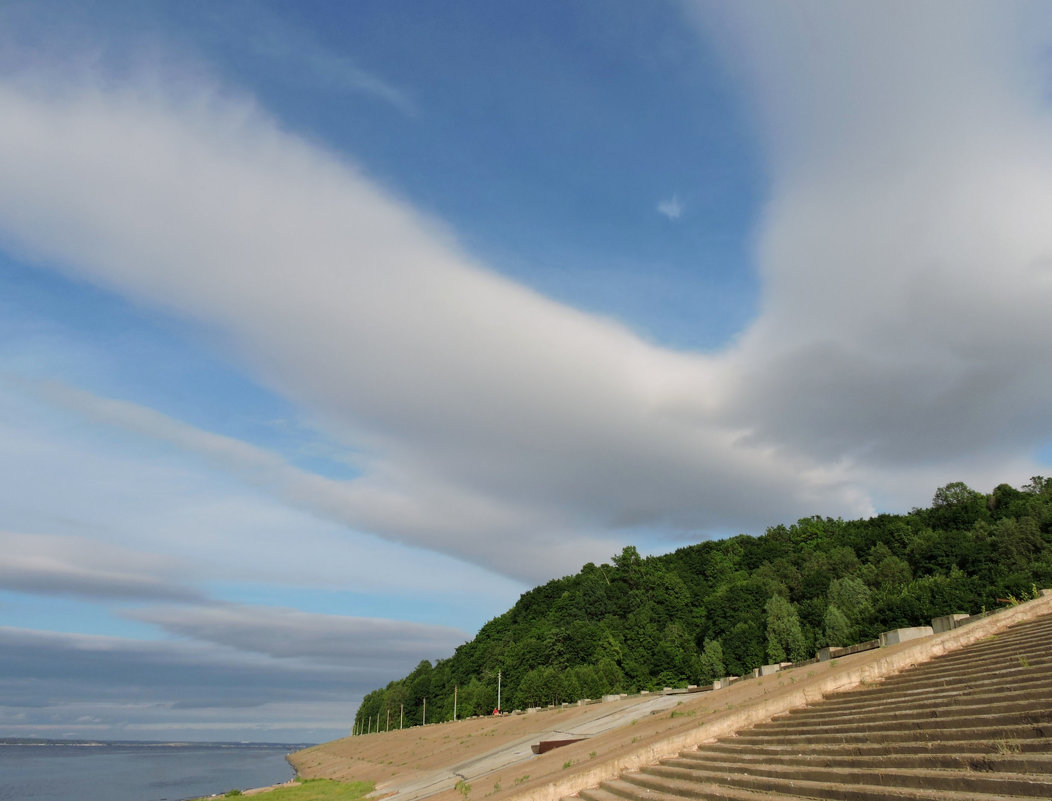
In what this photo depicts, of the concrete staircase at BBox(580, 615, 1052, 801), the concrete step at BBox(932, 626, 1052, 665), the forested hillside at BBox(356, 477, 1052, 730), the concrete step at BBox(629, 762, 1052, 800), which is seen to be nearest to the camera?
the concrete step at BBox(629, 762, 1052, 800)

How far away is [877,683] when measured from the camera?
51.9 ft

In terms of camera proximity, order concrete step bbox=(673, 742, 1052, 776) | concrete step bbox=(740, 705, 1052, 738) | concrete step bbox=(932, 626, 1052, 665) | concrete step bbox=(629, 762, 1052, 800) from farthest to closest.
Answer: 1. concrete step bbox=(932, 626, 1052, 665)
2. concrete step bbox=(740, 705, 1052, 738)
3. concrete step bbox=(673, 742, 1052, 776)
4. concrete step bbox=(629, 762, 1052, 800)

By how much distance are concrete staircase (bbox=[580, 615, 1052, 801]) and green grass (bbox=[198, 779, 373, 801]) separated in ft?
87.6


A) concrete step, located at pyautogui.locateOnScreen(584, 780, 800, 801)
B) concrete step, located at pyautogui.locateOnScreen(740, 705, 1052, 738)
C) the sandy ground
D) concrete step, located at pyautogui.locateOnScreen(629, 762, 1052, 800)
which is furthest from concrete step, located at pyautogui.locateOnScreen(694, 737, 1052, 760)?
the sandy ground

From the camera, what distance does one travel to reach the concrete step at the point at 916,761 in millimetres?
7914

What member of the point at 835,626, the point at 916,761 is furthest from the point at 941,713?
the point at 835,626

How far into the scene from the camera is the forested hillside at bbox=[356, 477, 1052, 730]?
62.7 meters

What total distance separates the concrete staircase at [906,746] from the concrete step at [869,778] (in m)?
0.01

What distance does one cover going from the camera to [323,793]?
131 ft

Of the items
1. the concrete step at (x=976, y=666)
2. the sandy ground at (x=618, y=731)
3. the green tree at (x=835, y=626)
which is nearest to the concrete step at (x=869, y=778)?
the sandy ground at (x=618, y=731)

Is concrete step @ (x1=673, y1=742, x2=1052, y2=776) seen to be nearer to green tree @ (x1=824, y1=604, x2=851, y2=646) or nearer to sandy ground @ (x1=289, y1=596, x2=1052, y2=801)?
sandy ground @ (x1=289, y1=596, x2=1052, y2=801)

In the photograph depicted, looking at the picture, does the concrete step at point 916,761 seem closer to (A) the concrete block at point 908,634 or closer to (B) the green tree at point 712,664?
(A) the concrete block at point 908,634

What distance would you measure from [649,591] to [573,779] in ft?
337

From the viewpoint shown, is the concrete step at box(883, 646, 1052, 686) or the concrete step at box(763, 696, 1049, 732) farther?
the concrete step at box(883, 646, 1052, 686)
